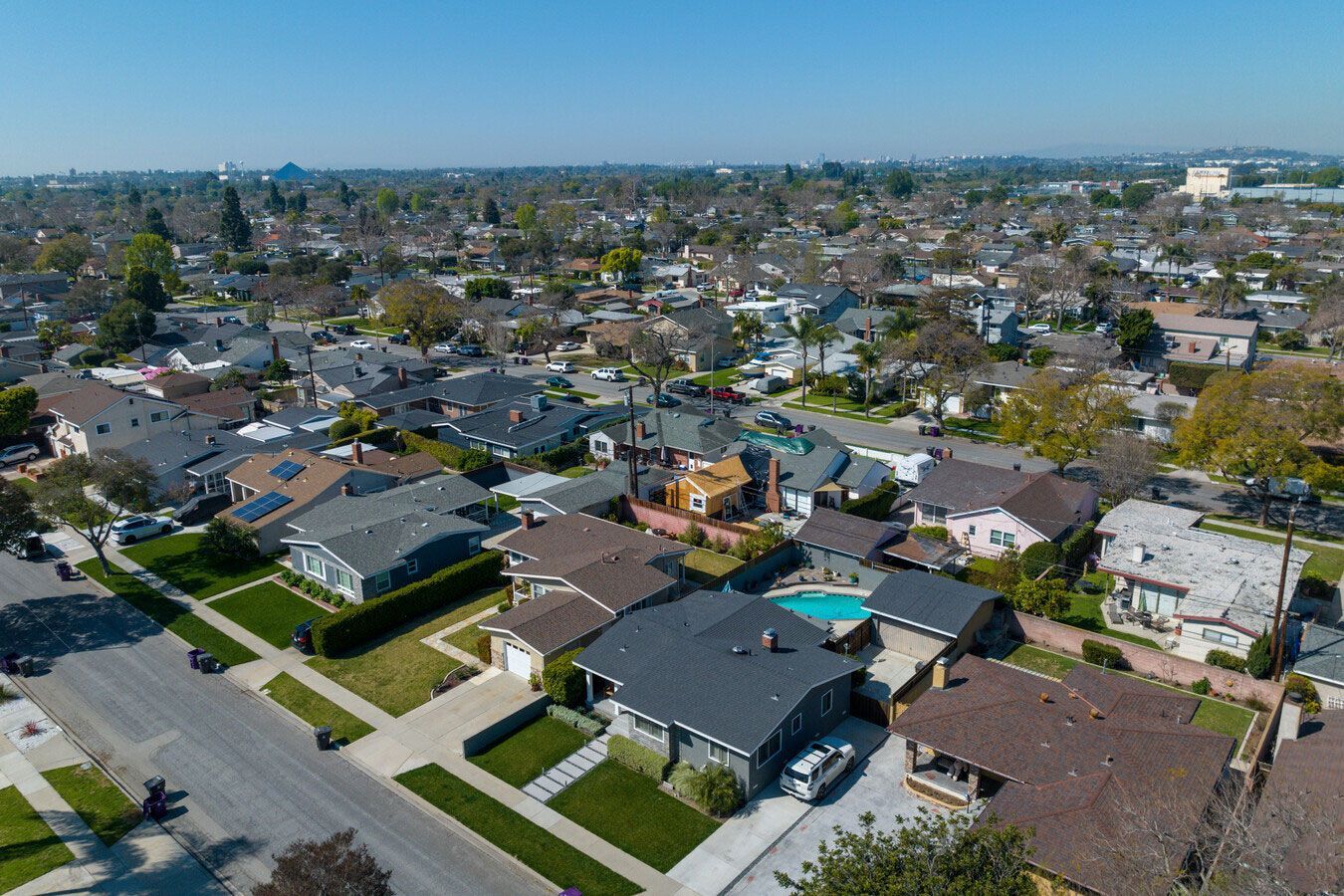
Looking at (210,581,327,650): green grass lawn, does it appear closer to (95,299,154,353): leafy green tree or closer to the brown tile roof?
the brown tile roof

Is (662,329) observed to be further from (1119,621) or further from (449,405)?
(1119,621)

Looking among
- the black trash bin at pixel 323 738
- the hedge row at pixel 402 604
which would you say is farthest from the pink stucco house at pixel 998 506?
the black trash bin at pixel 323 738

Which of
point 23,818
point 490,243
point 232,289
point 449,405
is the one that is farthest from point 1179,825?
point 490,243

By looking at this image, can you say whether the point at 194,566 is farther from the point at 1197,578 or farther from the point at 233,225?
the point at 233,225

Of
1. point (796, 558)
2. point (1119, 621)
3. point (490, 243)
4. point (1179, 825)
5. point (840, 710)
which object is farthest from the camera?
point (490, 243)

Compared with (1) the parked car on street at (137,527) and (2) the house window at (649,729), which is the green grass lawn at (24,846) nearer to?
(2) the house window at (649,729)

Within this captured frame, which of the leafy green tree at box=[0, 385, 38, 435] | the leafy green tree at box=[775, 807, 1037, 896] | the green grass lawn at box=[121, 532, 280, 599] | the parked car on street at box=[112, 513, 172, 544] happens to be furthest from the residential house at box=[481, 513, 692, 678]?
the leafy green tree at box=[0, 385, 38, 435]

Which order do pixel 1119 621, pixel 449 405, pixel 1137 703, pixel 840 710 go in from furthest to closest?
1. pixel 449 405
2. pixel 1119 621
3. pixel 840 710
4. pixel 1137 703
